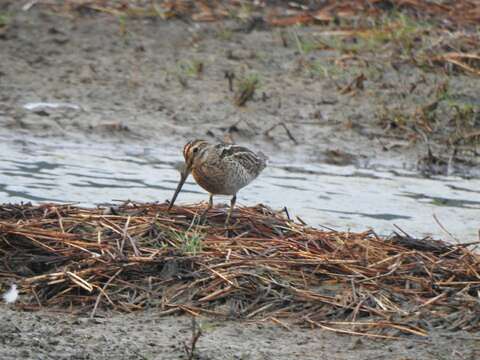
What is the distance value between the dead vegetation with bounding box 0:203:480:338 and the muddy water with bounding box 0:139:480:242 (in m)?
1.75

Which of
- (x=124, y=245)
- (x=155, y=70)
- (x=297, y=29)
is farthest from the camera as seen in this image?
(x=297, y=29)

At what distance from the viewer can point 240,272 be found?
6.39 metres

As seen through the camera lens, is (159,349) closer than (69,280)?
Yes

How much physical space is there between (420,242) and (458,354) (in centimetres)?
152

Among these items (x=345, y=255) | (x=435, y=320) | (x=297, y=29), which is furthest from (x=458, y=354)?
(x=297, y=29)

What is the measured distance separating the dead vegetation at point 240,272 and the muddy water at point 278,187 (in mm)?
1751

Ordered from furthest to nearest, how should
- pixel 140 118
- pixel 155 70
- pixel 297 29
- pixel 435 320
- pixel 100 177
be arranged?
pixel 297 29
pixel 155 70
pixel 140 118
pixel 100 177
pixel 435 320

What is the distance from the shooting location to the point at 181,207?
293 inches

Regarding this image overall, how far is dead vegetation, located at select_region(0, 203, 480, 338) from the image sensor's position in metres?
6.14

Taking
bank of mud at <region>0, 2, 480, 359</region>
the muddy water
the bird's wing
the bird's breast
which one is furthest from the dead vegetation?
bank of mud at <region>0, 2, 480, 359</region>

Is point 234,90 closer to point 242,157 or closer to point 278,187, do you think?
point 278,187

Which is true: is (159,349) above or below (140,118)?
above

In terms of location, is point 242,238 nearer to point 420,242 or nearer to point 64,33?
point 420,242

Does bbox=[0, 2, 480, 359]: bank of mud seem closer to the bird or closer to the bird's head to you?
the bird
